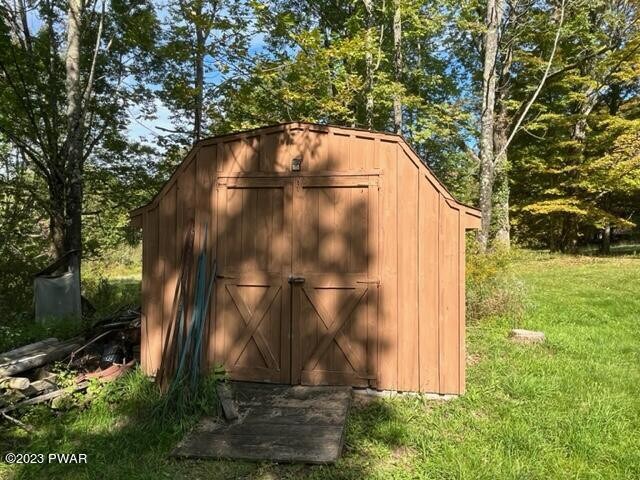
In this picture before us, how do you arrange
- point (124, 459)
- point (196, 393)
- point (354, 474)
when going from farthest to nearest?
1. point (196, 393)
2. point (124, 459)
3. point (354, 474)

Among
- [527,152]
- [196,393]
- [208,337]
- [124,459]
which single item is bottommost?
[124,459]

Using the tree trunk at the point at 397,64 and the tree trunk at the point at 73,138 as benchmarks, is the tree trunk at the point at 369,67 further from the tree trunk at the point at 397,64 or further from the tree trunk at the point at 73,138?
the tree trunk at the point at 73,138

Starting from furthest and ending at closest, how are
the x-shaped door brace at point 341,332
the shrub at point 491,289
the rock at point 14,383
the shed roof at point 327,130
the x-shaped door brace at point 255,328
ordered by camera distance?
the shrub at point 491,289 → the x-shaped door brace at point 255,328 → the x-shaped door brace at point 341,332 → the shed roof at point 327,130 → the rock at point 14,383

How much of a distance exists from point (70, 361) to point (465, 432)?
4526 mm

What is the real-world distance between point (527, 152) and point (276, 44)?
13.7m

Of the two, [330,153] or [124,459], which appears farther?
[330,153]

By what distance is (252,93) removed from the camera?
42.8 ft

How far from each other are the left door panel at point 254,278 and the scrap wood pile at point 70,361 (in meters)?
1.46

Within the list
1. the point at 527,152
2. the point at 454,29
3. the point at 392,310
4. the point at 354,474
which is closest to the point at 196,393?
the point at 354,474

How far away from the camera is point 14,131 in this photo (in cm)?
966

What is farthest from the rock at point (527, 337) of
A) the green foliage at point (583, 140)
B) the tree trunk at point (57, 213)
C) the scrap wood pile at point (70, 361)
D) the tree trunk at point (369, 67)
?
the green foliage at point (583, 140)

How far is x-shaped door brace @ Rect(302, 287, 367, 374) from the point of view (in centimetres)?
504

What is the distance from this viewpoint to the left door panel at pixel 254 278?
518 centimetres

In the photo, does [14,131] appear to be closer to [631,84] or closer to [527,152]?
[527,152]
